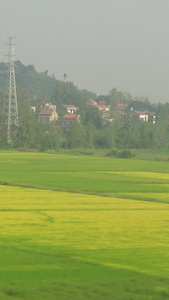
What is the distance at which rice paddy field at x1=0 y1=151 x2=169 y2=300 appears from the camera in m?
11.3

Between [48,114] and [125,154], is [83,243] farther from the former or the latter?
[48,114]

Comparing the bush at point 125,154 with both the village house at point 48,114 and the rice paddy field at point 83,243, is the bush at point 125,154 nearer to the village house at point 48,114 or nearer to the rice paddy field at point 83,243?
the rice paddy field at point 83,243

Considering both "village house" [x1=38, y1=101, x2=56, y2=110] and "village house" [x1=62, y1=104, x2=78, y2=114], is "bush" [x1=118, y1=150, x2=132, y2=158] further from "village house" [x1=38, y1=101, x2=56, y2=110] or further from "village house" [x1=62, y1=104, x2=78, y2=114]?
"village house" [x1=62, y1=104, x2=78, y2=114]

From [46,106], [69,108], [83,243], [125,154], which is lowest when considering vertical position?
[125,154]

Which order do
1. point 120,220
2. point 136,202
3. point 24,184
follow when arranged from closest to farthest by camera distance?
1. point 120,220
2. point 136,202
3. point 24,184

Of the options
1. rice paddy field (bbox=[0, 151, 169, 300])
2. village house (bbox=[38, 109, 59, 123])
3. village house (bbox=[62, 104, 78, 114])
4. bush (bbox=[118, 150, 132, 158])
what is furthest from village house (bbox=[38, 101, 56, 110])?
rice paddy field (bbox=[0, 151, 169, 300])

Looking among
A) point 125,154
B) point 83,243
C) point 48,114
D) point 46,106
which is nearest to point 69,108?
point 46,106

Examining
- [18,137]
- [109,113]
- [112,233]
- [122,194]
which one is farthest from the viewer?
[109,113]

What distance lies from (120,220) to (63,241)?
4071mm

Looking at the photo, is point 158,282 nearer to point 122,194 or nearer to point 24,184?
point 122,194

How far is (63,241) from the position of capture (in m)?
15.3

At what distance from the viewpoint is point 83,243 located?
15117mm

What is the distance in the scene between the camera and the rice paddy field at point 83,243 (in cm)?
1131

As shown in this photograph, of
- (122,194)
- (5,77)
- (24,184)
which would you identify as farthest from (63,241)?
(5,77)
